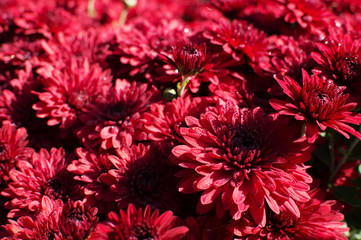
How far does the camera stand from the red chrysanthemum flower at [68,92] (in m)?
1.19

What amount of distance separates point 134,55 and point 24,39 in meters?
0.66

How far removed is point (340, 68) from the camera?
1.01 m

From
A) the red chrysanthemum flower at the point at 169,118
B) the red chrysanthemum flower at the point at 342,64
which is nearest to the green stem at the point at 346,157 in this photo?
the red chrysanthemum flower at the point at 342,64

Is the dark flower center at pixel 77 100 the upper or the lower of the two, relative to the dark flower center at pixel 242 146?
lower

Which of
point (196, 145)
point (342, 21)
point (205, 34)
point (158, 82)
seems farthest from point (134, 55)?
point (342, 21)

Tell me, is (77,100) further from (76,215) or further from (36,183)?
(76,215)

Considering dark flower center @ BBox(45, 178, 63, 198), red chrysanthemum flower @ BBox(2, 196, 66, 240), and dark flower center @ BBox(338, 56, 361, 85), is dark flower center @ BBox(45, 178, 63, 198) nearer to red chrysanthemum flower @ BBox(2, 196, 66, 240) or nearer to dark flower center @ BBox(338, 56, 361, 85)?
red chrysanthemum flower @ BBox(2, 196, 66, 240)

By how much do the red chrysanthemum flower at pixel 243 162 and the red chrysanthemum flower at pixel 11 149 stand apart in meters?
0.58

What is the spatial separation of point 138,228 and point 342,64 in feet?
2.58

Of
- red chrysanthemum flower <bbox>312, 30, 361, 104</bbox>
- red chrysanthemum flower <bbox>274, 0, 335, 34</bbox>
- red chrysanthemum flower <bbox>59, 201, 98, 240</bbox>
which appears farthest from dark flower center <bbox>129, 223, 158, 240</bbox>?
red chrysanthemum flower <bbox>274, 0, 335, 34</bbox>

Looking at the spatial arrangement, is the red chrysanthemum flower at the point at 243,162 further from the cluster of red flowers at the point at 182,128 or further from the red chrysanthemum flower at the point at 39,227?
the red chrysanthemum flower at the point at 39,227

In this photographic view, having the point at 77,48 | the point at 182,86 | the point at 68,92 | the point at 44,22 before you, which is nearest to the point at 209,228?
the point at 182,86

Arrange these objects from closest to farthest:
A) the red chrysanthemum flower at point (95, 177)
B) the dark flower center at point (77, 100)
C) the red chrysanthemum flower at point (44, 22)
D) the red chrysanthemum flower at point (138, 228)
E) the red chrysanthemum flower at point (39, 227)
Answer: the red chrysanthemum flower at point (138, 228) < the red chrysanthemum flower at point (39, 227) < the red chrysanthemum flower at point (95, 177) < the dark flower center at point (77, 100) < the red chrysanthemum flower at point (44, 22)

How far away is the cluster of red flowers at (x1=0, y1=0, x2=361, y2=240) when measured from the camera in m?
0.90
